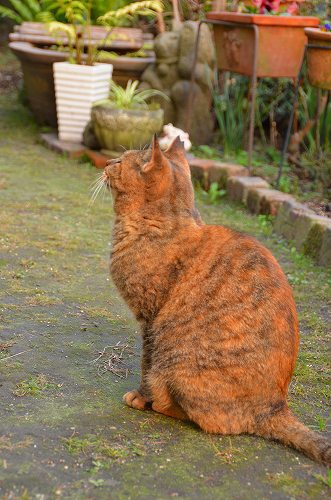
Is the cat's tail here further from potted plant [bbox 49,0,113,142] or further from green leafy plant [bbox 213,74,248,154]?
potted plant [bbox 49,0,113,142]

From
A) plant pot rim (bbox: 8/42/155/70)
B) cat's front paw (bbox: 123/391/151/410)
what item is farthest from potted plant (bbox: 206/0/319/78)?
cat's front paw (bbox: 123/391/151/410)

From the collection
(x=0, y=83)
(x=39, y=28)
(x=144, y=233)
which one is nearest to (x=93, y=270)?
(x=144, y=233)

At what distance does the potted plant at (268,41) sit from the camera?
6816 mm

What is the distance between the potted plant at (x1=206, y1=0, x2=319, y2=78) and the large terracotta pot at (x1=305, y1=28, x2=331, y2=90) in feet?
1.74

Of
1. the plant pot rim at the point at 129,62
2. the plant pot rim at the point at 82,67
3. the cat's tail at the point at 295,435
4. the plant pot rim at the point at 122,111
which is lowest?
the plant pot rim at the point at 122,111

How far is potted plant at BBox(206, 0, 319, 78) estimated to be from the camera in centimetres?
682

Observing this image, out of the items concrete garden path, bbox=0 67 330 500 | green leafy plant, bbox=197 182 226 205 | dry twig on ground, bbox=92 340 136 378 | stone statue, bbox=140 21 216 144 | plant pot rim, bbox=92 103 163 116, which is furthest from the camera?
stone statue, bbox=140 21 216 144

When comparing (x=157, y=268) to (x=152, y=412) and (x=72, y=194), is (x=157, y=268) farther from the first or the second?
(x=72, y=194)

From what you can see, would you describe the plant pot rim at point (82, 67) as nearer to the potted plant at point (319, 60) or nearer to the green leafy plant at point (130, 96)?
the green leafy plant at point (130, 96)

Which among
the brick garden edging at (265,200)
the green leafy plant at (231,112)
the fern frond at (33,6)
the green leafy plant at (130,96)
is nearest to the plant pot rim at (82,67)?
the green leafy plant at (130,96)

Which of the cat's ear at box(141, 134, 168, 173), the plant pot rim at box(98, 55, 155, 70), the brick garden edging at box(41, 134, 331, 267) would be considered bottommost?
the brick garden edging at box(41, 134, 331, 267)

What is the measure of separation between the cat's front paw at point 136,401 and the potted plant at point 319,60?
3696 millimetres

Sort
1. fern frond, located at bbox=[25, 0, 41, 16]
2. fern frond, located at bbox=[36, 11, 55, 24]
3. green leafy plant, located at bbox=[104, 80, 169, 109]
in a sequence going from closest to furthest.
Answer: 1. green leafy plant, located at bbox=[104, 80, 169, 109]
2. fern frond, located at bbox=[36, 11, 55, 24]
3. fern frond, located at bbox=[25, 0, 41, 16]

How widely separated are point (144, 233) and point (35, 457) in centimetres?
109
